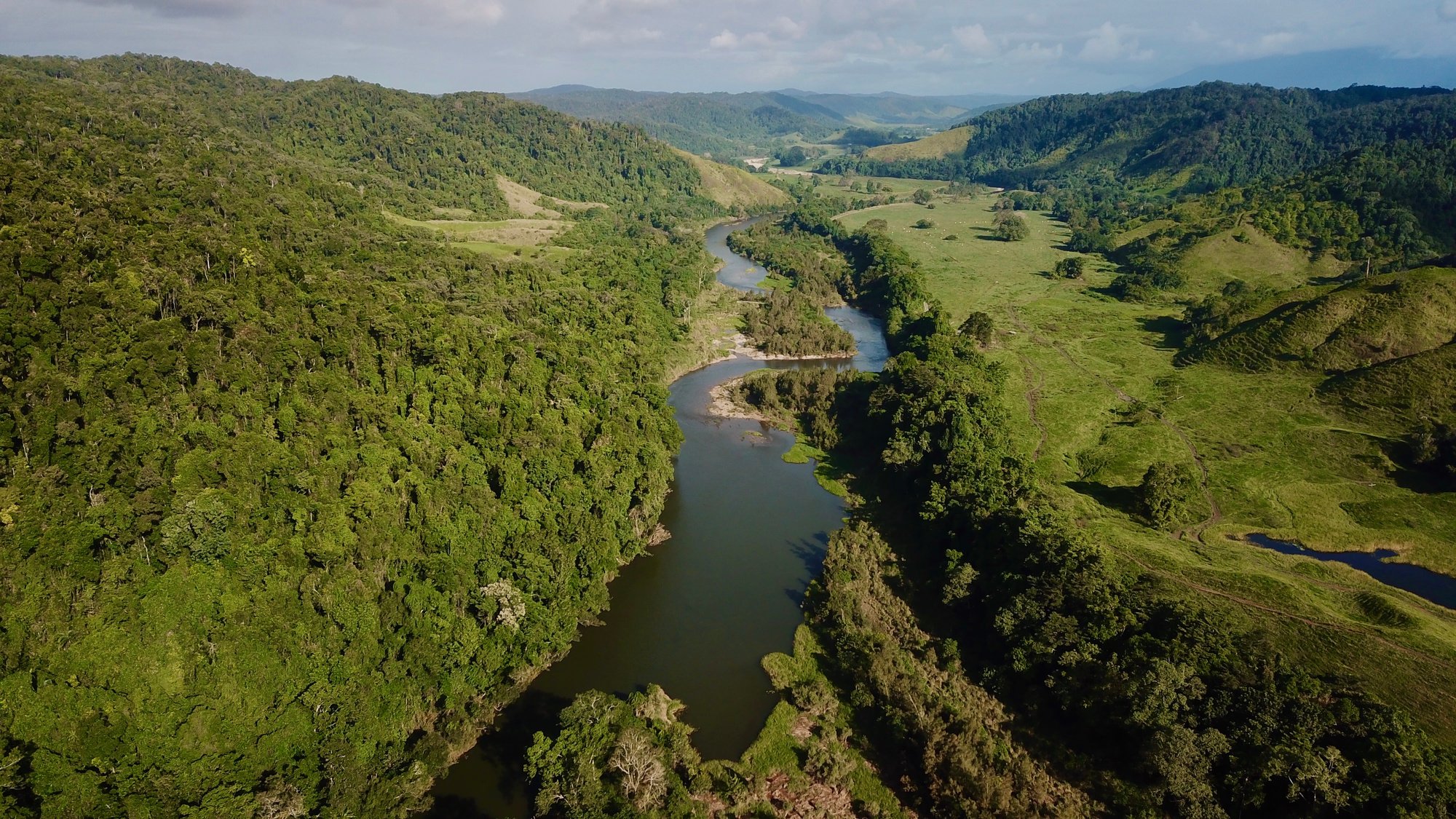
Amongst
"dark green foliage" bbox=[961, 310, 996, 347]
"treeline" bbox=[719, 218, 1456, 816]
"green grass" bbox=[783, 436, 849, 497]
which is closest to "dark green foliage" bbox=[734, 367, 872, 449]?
"green grass" bbox=[783, 436, 849, 497]

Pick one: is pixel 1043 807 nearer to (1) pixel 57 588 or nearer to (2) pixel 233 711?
(2) pixel 233 711

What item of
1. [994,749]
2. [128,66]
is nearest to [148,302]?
[994,749]

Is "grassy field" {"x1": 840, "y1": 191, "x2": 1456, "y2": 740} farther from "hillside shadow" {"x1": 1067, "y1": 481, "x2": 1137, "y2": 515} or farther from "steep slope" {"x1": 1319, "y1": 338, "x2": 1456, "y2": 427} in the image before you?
"steep slope" {"x1": 1319, "y1": 338, "x2": 1456, "y2": 427}

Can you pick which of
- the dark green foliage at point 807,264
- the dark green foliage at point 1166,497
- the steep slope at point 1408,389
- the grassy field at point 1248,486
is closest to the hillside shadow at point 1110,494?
the grassy field at point 1248,486

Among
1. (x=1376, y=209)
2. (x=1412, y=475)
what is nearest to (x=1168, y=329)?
(x=1412, y=475)

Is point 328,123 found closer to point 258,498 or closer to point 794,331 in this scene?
point 794,331

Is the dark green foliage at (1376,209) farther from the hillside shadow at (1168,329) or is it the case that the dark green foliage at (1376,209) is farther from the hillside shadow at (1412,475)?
the hillside shadow at (1412,475)
